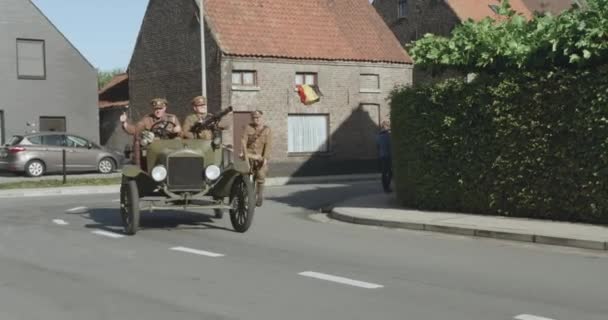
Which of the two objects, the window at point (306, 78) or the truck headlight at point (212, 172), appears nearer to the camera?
the truck headlight at point (212, 172)

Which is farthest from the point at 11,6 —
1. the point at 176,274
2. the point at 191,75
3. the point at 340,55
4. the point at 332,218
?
the point at 176,274

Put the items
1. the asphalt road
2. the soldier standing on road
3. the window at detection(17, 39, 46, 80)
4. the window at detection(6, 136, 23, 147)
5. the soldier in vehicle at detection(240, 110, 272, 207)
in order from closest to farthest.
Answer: the asphalt road
the soldier in vehicle at detection(240, 110, 272, 207)
the soldier standing on road
the window at detection(6, 136, 23, 147)
the window at detection(17, 39, 46, 80)

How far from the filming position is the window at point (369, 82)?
30203mm

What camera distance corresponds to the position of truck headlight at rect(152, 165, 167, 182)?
10062 millimetres

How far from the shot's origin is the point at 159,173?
33.1 feet

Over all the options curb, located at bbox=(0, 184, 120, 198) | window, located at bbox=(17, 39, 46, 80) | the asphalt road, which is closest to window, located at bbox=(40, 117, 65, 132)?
window, located at bbox=(17, 39, 46, 80)

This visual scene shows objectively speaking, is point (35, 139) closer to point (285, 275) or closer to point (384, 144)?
point (384, 144)

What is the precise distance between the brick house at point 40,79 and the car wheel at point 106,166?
6971mm

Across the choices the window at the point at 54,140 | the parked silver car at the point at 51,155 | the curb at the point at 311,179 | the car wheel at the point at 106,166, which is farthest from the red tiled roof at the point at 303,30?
the window at the point at 54,140

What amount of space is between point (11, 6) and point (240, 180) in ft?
82.2

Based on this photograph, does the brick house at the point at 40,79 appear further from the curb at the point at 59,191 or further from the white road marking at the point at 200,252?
the white road marking at the point at 200,252

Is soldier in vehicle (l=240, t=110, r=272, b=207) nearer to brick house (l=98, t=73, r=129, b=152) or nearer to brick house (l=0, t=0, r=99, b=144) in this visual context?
brick house (l=0, t=0, r=99, b=144)

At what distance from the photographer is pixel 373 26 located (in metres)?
32.2

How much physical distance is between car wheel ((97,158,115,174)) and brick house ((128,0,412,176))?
408 cm
